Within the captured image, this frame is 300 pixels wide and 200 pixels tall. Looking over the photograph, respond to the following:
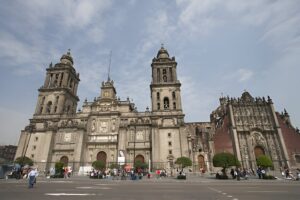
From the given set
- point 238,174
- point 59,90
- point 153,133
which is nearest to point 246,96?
point 153,133

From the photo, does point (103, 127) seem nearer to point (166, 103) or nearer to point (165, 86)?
point (166, 103)

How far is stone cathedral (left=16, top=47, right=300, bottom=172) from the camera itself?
126 feet

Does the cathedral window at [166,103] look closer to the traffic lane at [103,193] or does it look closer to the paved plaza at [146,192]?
the paved plaza at [146,192]

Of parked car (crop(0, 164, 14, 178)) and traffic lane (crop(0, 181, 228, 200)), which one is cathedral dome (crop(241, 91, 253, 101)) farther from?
parked car (crop(0, 164, 14, 178))

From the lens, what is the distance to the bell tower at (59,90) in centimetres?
4581

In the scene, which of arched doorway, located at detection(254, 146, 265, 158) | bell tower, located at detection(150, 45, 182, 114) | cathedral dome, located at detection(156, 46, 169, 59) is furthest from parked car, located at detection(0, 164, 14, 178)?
arched doorway, located at detection(254, 146, 265, 158)

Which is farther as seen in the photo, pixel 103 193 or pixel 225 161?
pixel 225 161

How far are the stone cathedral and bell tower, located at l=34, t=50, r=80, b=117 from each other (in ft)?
0.85

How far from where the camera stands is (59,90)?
154 feet

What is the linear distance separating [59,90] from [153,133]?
2574 cm

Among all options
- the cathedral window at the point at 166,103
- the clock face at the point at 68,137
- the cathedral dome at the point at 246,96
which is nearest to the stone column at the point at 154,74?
the cathedral window at the point at 166,103

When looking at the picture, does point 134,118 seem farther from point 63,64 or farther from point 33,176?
point 33,176

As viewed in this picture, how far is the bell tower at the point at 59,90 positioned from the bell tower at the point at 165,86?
2103cm

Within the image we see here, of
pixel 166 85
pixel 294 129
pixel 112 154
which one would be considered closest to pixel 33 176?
pixel 112 154
